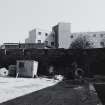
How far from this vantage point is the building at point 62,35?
5538 centimetres

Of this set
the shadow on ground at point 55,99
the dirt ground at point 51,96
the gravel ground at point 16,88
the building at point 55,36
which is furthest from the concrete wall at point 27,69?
the building at point 55,36

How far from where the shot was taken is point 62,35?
182ft

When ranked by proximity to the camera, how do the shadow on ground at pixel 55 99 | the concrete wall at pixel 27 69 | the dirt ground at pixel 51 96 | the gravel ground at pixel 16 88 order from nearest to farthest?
1. the shadow on ground at pixel 55 99
2. the dirt ground at pixel 51 96
3. the gravel ground at pixel 16 88
4. the concrete wall at pixel 27 69

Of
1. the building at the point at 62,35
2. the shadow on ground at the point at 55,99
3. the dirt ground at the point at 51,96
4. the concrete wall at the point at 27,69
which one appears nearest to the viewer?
the shadow on ground at the point at 55,99

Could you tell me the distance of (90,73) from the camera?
26719 mm

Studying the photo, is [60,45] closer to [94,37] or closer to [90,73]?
[94,37]

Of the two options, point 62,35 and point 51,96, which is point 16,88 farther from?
point 62,35

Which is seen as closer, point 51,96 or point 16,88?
point 51,96

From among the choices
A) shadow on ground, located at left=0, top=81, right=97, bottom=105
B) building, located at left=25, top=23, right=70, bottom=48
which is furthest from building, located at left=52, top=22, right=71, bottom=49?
shadow on ground, located at left=0, top=81, right=97, bottom=105

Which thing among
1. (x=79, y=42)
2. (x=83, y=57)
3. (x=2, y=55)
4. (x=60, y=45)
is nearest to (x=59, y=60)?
(x=83, y=57)

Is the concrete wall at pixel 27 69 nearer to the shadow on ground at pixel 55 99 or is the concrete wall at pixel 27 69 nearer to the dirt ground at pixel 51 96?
the dirt ground at pixel 51 96

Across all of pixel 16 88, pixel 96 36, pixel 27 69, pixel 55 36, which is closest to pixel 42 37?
pixel 55 36

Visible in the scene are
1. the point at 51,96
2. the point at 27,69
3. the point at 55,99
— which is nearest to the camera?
the point at 55,99

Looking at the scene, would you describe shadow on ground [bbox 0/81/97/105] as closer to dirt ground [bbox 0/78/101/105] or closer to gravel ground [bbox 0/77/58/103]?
dirt ground [bbox 0/78/101/105]
